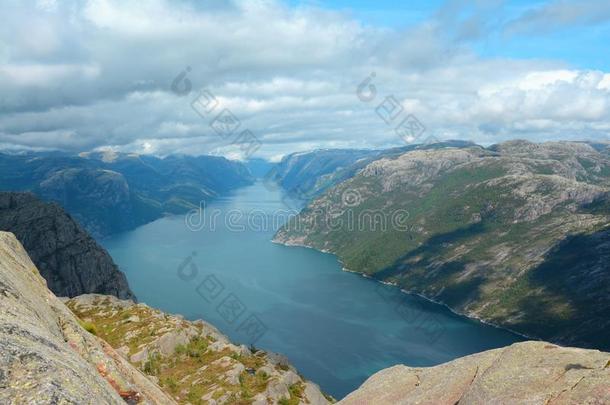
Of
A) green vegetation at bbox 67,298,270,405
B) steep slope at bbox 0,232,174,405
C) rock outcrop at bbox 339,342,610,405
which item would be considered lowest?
rock outcrop at bbox 339,342,610,405

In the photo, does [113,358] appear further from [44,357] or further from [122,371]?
[44,357]

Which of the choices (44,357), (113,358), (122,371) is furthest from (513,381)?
(44,357)

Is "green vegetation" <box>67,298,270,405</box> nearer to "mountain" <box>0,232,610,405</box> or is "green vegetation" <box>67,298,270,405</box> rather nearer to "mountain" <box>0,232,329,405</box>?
"mountain" <box>0,232,329,405</box>

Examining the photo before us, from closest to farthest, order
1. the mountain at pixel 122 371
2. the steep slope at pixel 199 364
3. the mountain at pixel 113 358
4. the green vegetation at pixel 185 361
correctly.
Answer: the mountain at pixel 122 371 < the mountain at pixel 113 358 < the steep slope at pixel 199 364 < the green vegetation at pixel 185 361

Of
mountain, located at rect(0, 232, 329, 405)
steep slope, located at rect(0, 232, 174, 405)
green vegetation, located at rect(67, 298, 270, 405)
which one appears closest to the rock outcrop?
mountain, located at rect(0, 232, 329, 405)

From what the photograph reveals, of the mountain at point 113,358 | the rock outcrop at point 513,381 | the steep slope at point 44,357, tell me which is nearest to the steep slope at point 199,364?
the mountain at point 113,358

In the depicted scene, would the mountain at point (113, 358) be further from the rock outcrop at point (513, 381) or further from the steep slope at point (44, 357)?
the rock outcrop at point (513, 381)
